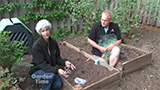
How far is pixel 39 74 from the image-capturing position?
2.58m

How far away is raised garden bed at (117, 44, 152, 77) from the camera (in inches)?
124

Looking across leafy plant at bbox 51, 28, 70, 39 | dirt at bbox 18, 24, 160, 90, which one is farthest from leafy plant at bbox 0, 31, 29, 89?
leafy plant at bbox 51, 28, 70, 39

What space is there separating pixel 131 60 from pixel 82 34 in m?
2.93

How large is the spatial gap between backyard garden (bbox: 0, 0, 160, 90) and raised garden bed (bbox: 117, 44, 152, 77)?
0.08 ft

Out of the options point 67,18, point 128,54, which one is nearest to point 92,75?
point 128,54

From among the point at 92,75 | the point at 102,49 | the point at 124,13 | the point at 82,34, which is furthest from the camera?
the point at 82,34

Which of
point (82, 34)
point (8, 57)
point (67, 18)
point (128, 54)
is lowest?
point (128, 54)

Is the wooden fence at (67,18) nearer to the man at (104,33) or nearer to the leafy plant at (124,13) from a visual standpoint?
the leafy plant at (124,13)

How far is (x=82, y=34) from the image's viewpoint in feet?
19.2

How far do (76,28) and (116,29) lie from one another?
111 inches

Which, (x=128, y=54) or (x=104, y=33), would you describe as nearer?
(x=104, y=33)

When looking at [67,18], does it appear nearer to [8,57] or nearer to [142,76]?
[142,76]

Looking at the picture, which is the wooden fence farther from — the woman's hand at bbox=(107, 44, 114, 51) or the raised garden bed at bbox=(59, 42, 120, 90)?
the woman's hand at bbox=(107, 44, 114, 51)

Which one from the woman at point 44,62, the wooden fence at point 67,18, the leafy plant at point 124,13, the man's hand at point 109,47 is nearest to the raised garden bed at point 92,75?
the woman at point 44,62
